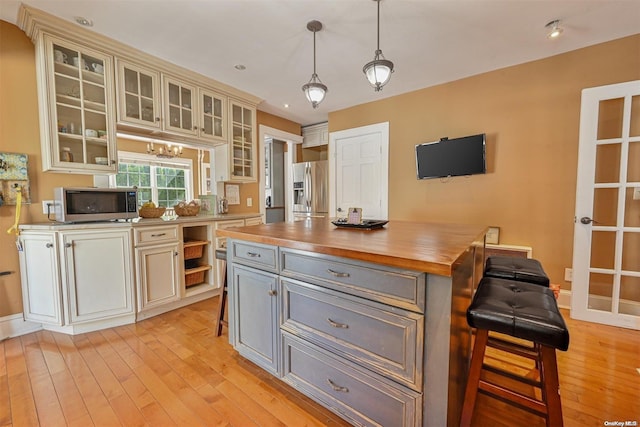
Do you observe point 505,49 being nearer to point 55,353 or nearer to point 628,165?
point 628,165

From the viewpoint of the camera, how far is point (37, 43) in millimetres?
2137

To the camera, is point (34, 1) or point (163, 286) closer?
point (34, 1)

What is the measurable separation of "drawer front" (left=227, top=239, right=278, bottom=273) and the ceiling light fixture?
290 centimetres

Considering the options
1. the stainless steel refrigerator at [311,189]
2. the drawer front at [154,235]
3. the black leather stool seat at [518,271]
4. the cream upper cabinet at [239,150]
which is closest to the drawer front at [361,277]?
the black leather stool seat at [518,271]

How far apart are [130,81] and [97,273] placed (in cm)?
186

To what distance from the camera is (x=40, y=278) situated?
218cm

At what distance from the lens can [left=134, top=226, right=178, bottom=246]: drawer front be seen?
245 centimetres

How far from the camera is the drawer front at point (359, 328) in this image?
41.3 inches

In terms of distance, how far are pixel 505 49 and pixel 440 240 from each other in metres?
2.46

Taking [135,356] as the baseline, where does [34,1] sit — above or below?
above

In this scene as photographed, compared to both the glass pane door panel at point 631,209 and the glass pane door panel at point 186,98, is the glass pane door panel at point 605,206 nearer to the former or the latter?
the glass pane door panel at point 631,209

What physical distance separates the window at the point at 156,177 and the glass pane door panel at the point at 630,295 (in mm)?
6486

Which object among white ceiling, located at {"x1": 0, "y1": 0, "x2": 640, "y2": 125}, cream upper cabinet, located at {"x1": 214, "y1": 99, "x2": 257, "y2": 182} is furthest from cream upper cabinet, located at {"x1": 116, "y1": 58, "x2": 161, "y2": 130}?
cream upper cabinet, located at {"x1": 214, "y1": 99, "x2": 257, "y2": 182}

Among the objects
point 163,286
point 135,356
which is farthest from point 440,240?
point 163,286
